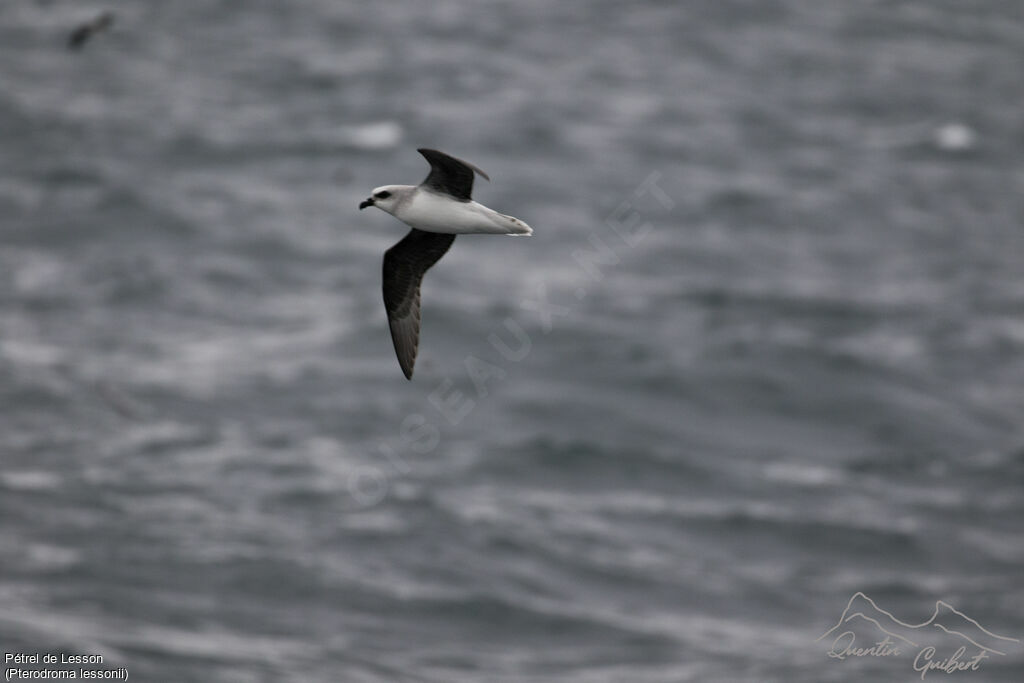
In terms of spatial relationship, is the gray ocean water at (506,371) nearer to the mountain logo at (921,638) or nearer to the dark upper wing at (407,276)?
the mountain logo at (921,638)

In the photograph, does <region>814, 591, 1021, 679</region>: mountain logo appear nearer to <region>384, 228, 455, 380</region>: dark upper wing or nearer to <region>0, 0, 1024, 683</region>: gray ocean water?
<region>0, 0, 1024, 683</region>: gray ocean water

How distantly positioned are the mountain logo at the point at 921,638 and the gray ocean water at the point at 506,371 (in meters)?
0.32

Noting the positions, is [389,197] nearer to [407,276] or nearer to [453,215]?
[453,215]

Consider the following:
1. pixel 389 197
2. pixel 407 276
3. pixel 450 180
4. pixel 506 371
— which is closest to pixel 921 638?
pixel 506 371

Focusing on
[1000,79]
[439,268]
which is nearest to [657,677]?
[439,268]

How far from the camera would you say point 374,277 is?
46094 millimetres

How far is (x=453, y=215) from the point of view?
525 inches

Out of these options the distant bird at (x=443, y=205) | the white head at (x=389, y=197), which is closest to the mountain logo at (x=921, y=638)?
the distant bird at (x=443, y=205)

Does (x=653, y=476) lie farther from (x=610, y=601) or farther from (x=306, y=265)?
(x=306, y=265)

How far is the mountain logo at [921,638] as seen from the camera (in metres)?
31.4

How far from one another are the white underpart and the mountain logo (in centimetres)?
2178

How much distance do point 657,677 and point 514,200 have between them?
83.0 ft

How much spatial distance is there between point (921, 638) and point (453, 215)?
23458 mm

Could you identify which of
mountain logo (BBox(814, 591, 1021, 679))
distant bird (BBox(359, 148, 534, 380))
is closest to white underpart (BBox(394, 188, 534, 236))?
distant bird (BBox(359, 148, 534, 380))
